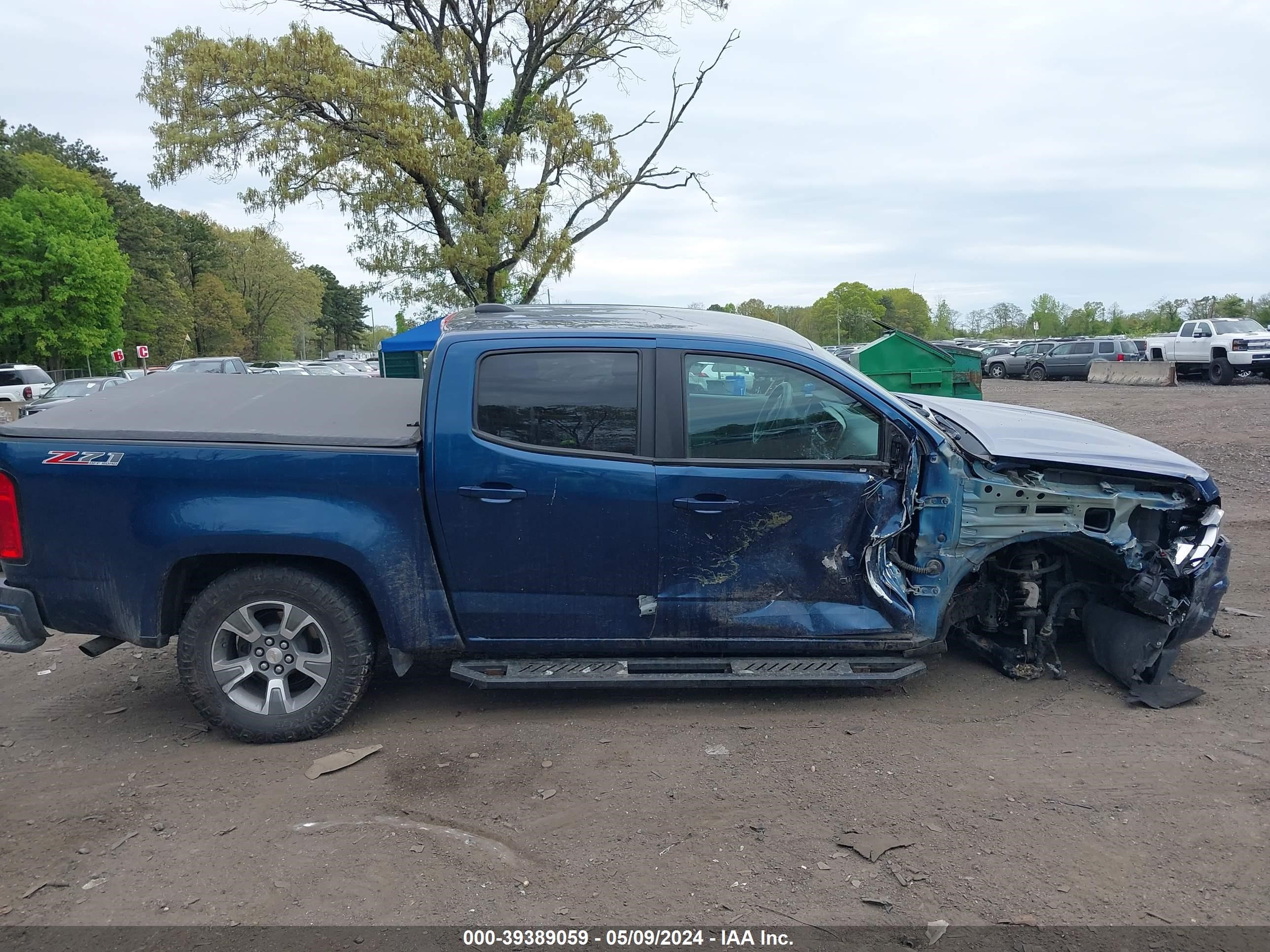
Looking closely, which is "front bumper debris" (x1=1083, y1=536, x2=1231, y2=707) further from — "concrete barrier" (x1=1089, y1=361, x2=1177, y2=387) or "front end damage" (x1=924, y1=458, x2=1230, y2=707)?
"concrete barrier" (x1=1089, y1=361, x2=1177, y2=387)

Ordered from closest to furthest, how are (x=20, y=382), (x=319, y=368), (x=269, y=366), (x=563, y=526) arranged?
(x=563, y=526), (x=20, y=382), (x=319, y=368), (x=269, y=366)

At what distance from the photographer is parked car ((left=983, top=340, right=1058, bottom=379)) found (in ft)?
129

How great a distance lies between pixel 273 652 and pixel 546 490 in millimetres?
1460

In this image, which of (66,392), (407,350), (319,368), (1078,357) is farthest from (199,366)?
(1078,357)

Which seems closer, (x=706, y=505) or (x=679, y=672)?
(x=706, y=505)

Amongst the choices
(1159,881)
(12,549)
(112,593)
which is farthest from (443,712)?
(1159,881)

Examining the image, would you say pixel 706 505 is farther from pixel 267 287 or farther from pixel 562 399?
pixel 267 287

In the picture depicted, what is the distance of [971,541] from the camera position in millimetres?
4250

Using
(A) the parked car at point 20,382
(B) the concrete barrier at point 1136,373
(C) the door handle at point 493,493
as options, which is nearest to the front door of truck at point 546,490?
(C) the door handle at point 493,493

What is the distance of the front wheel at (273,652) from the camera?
4090 mm

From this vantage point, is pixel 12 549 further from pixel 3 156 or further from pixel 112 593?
pixel 3 156

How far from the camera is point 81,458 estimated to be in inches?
158

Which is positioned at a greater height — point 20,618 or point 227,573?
point 227,573

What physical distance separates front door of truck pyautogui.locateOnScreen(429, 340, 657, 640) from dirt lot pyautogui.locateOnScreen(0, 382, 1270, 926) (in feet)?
1.94
